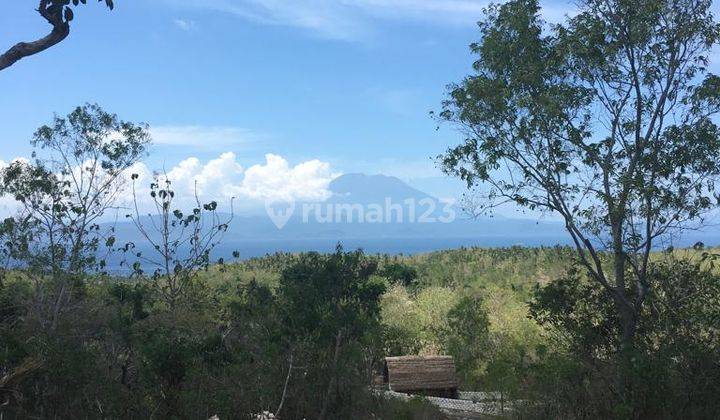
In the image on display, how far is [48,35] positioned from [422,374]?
9274mm

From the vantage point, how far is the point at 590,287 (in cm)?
902

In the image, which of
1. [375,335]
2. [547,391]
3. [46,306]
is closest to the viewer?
[547,391]

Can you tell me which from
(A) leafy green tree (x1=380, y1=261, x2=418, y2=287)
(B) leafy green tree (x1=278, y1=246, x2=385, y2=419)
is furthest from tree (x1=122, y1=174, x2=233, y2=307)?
(A) leafy green tree (x1=380, y1=261, x2=418, y2=287)

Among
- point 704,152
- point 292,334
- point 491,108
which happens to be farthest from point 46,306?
point 704,152

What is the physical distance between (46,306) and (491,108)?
33.4ft

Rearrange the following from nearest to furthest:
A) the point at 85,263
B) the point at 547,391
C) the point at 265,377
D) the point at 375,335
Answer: the point at 265,377, the point at 547,391, the point at 375,335, the point at 85,263

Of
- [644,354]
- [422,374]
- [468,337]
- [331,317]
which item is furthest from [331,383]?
[468,337]

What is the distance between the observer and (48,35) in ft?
20.0

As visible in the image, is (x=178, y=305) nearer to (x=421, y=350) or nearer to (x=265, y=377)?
(x=421, y=350)

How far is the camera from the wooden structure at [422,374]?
42.8 feet

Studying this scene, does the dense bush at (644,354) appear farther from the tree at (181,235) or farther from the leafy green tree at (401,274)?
the leafy green tree at (401,274)

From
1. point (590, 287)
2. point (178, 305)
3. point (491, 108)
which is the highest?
point (491, 108)

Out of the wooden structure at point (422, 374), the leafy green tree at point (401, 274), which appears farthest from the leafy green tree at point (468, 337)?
the leafy green tree at point (401, 274)

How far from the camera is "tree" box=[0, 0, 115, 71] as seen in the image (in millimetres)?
5961
